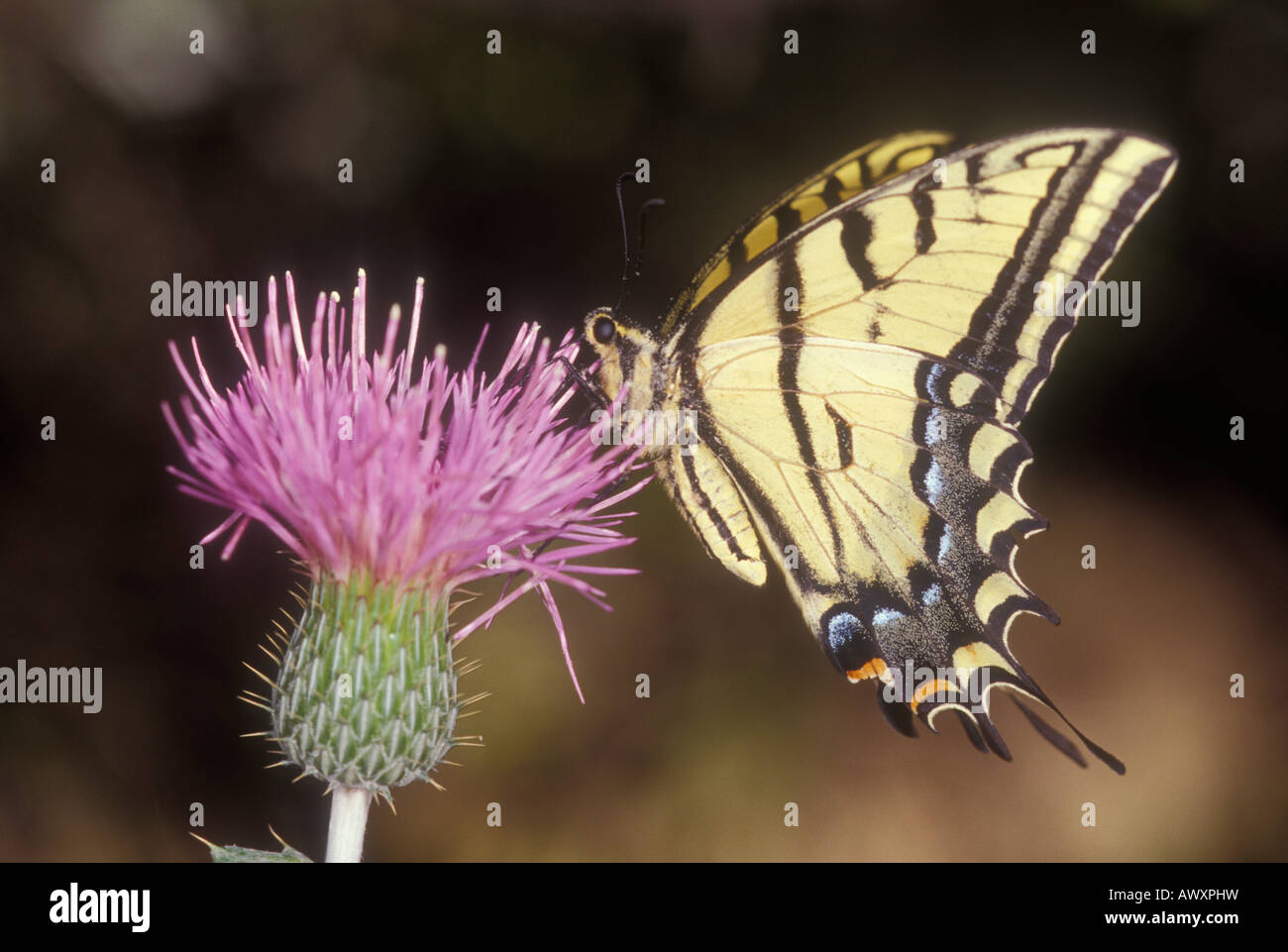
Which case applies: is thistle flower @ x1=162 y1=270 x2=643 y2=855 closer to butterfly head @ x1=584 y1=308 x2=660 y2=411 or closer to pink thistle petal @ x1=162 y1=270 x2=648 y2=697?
pink thistle petal @ x1=162 y1=270 x2=648 y2=697

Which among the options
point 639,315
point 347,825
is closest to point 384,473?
point 347,825

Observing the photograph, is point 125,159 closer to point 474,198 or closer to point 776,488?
point 474,198

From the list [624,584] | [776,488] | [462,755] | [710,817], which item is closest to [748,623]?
[624,584]

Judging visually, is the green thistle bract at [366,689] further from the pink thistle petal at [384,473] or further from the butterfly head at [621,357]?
the butterfly head at [621,357]

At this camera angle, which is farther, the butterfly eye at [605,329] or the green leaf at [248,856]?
the butterfly eye at [605,329]

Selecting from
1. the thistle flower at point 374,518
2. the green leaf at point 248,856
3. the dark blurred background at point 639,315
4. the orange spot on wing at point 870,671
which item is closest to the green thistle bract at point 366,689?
the thistle flower at point 374,518

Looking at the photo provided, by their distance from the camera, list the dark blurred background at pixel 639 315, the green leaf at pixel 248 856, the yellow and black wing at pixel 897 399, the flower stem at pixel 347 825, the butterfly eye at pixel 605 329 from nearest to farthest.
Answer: the green leaf at pixel 248 856 < the flower stem at pixel 347 825 < the yellow and black wing at pixel 897 399 < the butterfly eye at pixel 605 329 < the dark blurred background at pixel 639 315

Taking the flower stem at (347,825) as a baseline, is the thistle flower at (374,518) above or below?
above
